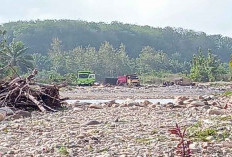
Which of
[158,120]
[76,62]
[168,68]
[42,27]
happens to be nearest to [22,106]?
[158,120]

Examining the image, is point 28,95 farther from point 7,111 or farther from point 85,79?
point 85,79

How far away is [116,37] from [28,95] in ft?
423

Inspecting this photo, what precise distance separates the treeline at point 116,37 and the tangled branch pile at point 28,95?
114m

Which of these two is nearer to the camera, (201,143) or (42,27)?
(201,143)

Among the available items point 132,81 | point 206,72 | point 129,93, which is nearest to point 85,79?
point 132,81

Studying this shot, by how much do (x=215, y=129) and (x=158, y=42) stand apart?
5223 inches

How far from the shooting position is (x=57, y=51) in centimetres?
10319

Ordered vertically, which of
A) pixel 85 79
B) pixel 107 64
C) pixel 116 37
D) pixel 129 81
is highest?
pixel 116 37

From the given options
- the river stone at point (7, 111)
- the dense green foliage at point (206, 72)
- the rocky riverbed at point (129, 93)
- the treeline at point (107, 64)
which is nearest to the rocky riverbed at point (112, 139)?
the river stone at point (7, 111)

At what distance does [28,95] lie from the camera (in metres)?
12.2

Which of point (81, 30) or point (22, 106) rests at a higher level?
point (81, 30)

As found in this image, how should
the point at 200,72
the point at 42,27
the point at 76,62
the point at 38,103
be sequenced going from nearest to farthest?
the point at 38,103 < the point at 200,72 < the point at 76,62 < the point at 42,27

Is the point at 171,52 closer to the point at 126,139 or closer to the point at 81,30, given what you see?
the point at 81,30

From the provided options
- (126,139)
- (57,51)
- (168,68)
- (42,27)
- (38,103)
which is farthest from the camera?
(42,27)
